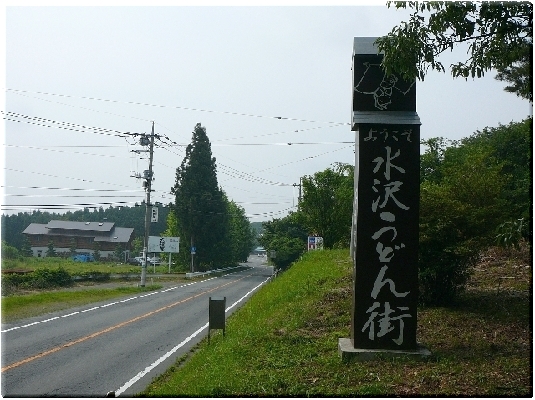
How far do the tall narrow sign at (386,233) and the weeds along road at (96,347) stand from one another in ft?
12.8

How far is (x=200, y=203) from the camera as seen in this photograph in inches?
2056

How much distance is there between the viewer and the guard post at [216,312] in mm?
12477

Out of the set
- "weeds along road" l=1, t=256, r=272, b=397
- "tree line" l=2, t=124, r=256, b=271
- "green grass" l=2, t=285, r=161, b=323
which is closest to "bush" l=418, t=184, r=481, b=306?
"weeds along road" l=1, t=256, r=272, b=397

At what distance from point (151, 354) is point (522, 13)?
9860mm

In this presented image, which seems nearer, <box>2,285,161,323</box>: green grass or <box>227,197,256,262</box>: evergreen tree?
<box>2,285,161,323</box>: green grass

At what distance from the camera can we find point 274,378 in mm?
7254

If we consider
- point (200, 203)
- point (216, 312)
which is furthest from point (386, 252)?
point (200, 203)

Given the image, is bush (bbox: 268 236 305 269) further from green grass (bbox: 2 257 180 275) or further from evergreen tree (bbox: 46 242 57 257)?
evergreen tree (bbox: 46 242 57 257)

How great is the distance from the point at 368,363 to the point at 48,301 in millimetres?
20685

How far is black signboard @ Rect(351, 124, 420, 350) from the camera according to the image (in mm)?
8266

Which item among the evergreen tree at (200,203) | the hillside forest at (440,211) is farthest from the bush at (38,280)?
the evergreen tree at (200,203)

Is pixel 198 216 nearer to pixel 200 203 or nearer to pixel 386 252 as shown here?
pixel 200 203

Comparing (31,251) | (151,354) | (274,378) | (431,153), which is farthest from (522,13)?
(31,251)

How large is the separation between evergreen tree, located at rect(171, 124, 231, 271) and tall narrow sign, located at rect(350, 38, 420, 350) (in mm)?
42883
